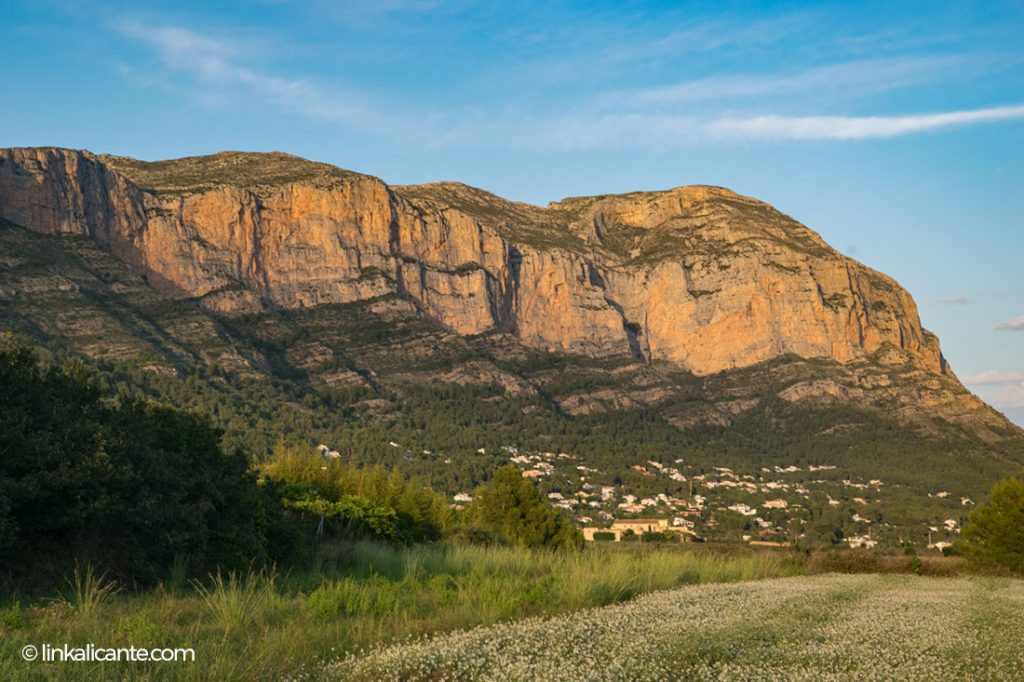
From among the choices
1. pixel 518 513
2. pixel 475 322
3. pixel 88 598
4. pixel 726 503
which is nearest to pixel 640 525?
pixel 726 503

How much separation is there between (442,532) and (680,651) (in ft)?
106

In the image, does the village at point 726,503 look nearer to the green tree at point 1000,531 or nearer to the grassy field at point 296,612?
the green tree at point 1000,531

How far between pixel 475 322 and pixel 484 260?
656 inches

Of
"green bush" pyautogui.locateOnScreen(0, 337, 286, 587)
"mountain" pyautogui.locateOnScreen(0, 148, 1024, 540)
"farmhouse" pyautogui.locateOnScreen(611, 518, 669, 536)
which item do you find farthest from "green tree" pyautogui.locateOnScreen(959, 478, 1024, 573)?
"mountain" pyautogui.locateOnScreen(0, 148, 1024, 540)

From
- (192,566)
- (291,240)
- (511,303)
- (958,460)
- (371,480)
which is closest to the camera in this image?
(192,566)

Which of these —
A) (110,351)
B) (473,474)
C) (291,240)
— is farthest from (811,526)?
(291,240)

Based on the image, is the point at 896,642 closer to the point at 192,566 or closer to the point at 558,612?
the point at 558,612

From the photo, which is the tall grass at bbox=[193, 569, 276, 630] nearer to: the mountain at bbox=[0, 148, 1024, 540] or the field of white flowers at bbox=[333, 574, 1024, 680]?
the field of white flowers at bbox=[333, 574, 1024, 680]

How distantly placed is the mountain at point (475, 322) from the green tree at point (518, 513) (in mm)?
46853

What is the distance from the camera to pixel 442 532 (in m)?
39.4

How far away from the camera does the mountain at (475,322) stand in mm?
106000

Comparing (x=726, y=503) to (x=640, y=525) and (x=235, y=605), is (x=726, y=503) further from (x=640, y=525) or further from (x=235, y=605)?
(x=235, y=605)

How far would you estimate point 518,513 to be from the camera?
3938cm

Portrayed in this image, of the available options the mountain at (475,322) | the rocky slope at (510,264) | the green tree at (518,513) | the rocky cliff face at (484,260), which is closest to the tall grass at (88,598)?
the green tree at (518,513)
